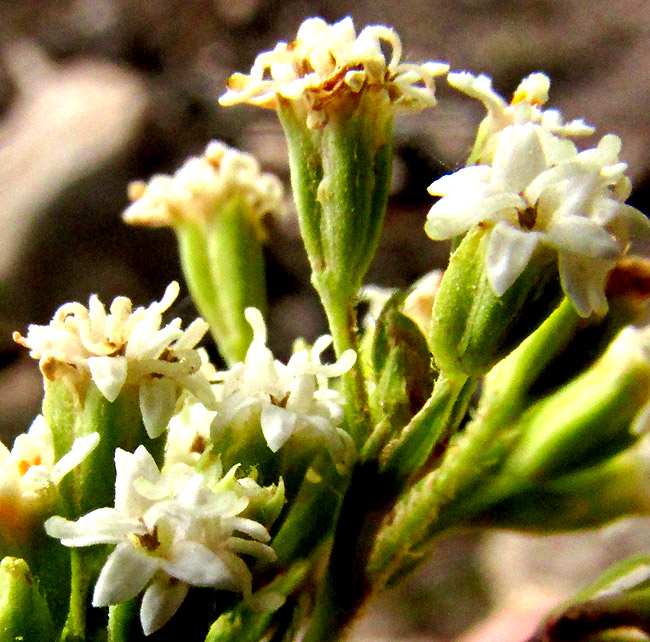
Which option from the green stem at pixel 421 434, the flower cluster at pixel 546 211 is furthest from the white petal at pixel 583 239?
the green stem at pixel 421 434

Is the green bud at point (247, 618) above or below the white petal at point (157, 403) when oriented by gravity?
below

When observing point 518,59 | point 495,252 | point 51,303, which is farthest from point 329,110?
point 518,59

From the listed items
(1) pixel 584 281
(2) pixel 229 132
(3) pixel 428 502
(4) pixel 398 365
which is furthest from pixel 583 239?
(2) pixel 229 132

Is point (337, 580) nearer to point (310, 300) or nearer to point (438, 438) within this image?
point (438, 438)

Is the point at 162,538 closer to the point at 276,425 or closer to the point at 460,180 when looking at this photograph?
the point at 276,425

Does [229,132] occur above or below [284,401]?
above

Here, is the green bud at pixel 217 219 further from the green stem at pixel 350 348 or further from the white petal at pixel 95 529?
the white petal at pixel 95 529
